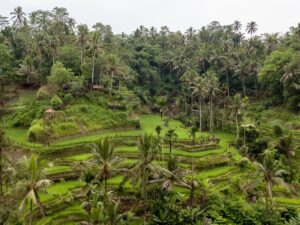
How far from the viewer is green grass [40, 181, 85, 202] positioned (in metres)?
37.2

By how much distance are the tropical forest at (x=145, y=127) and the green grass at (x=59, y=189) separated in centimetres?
18

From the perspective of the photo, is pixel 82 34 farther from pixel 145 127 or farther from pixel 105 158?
pixel 105 158

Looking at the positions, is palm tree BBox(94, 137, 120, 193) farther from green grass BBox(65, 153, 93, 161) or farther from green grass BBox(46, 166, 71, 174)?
green grass BBox(65, 153, 93, 161)

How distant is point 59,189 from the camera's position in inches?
1543

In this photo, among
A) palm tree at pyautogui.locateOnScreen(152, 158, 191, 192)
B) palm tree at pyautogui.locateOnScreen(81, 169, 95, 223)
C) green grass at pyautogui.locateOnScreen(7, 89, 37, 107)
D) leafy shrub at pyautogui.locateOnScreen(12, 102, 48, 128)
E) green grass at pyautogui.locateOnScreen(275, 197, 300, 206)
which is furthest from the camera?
green grass at pyautogui.locateOnScreen(7, 89, 37, 107)

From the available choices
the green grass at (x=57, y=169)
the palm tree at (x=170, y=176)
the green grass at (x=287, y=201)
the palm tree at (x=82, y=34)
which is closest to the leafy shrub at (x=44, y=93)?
the palm tree at (x=82, y=34)

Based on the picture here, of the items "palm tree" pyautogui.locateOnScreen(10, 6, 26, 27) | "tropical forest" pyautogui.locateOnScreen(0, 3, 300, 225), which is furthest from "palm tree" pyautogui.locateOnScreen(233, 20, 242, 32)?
"palm tree" pyautogui.locateOnScreen(10, 6, 26, 27)

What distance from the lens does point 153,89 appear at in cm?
8688

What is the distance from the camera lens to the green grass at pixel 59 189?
3717cm

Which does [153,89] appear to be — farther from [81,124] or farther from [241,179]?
[241,179]

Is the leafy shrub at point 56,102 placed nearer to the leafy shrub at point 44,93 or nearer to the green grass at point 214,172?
the leafy shrub at point 44,93

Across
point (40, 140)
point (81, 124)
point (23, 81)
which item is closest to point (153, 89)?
point (23, 81)

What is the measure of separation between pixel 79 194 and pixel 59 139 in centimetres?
1336

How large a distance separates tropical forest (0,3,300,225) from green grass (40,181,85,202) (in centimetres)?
18
